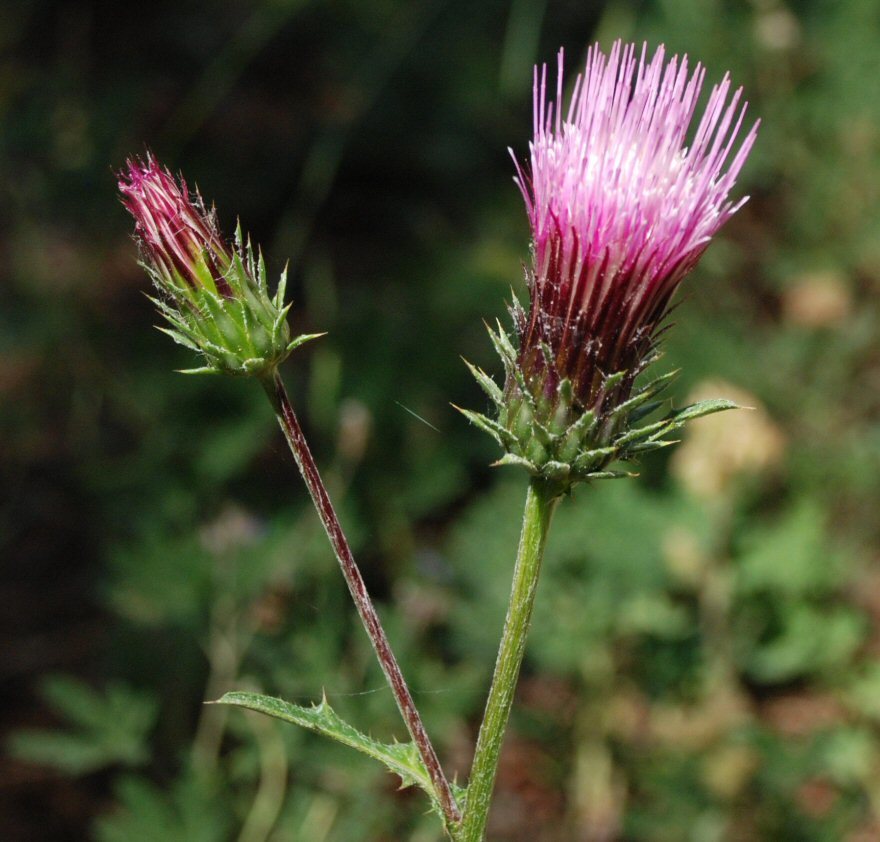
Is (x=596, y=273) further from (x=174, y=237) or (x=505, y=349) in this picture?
(x=174, y=237)

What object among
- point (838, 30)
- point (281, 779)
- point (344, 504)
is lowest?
point (281, 779)

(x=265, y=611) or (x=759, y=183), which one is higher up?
(x=759, y=183)

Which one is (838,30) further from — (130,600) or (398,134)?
(130,600)

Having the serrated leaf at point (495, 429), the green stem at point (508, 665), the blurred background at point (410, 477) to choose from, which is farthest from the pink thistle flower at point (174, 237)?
the blurred background at point (410, 477)

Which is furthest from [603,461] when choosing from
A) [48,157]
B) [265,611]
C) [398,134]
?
[398,134]

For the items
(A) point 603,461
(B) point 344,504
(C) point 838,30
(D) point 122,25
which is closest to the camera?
(A) point 603,461

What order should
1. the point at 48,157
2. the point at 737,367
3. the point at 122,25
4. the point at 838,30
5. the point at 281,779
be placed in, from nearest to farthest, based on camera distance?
Answer: the point at 281,779
the point at 737,367
the point at 48,157
the point at 838,30
the point at 122,25

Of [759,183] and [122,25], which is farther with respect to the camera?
[122,25]
